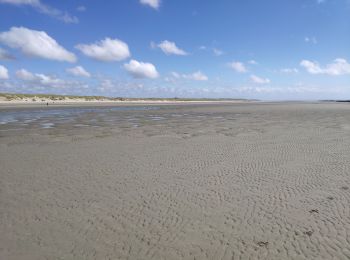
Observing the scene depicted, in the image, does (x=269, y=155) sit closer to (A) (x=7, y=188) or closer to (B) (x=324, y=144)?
(B) (x=324, y=144)

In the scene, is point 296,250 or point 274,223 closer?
point 296,250

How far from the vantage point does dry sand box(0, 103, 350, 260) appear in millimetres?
5301

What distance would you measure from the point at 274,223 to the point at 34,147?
12.5 metres

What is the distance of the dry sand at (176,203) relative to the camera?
5301mm

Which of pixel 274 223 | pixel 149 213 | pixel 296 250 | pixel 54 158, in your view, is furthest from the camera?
pixel 54 158

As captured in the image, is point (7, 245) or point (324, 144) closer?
point (7, 245)

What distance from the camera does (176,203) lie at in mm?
7301

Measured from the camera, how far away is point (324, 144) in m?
14.9

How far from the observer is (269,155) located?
12477 millimetres

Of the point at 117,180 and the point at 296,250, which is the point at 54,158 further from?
the point at 296,250

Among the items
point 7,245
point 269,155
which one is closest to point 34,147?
point 7,245

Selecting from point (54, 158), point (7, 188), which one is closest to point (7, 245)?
point (7, 188)

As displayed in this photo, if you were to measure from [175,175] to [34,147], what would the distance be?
341 inches

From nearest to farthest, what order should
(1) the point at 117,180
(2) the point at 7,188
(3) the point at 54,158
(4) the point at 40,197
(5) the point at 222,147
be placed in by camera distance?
1. (4) the point at 40,197
2. (2) the point at 7,188
3. (1) the point at 117,180
4. (3) the point at 54,158
5. (5) the point at 222,147
